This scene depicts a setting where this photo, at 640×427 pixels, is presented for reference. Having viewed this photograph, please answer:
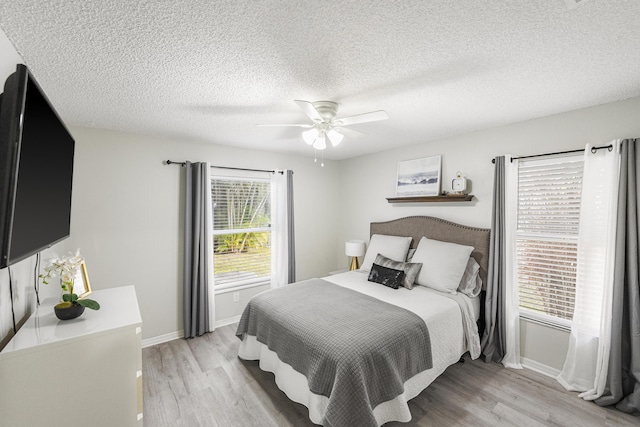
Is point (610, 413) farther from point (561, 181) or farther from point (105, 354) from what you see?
point (105, 354)

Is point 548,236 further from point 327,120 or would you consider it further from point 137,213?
point 137,213

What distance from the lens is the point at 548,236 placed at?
252 cm

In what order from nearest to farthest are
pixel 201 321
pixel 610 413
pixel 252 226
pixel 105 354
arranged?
pixel 105 354, pixel 610 413, pixel 201 321, pixel 252 226

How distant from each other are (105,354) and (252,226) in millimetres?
2642

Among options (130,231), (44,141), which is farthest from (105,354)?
(130,231)

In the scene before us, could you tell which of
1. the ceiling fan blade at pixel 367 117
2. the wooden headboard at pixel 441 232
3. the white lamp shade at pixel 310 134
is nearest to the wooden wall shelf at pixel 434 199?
the wooden headboard at pixel 441 232

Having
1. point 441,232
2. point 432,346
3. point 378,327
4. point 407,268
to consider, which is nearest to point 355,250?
point 407,268

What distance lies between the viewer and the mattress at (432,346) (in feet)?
5.98

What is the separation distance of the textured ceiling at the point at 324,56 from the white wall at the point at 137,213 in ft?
1.79

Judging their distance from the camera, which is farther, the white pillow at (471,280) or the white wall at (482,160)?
the white pillow at (471,280)

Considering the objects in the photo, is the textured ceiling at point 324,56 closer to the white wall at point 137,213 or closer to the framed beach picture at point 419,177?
the white wall at point 137,213

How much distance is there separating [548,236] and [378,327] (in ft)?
6.34

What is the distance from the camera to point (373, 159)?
421 centimetres

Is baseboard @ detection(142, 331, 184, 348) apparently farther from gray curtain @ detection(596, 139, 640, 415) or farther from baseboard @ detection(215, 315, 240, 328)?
gray curtain @ detection(596, 139, 640, 415)
